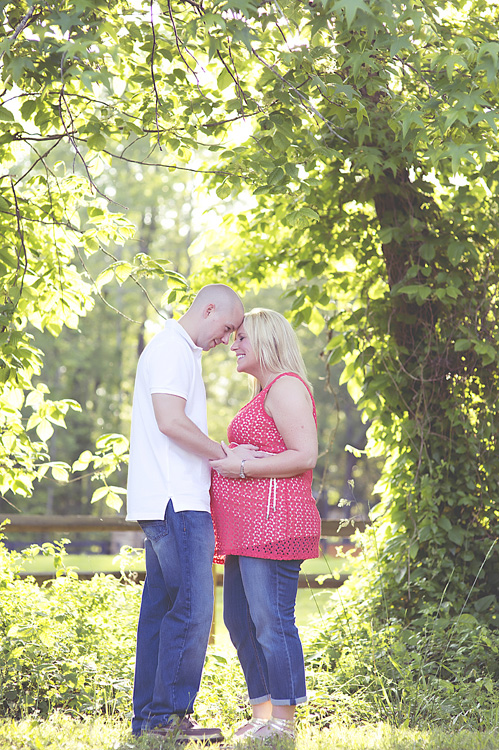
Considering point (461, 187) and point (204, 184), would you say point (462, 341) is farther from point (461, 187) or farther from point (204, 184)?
point (204, 184)

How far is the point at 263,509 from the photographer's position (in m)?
3.21

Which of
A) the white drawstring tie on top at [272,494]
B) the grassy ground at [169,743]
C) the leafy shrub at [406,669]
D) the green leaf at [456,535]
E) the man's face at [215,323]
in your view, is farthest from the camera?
the green leaf at [456,535]

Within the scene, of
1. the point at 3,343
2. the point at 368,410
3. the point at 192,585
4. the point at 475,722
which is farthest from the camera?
the point at 368,410

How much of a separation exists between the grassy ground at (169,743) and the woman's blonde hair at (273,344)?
5.11 ft

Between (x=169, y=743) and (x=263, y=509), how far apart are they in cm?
98

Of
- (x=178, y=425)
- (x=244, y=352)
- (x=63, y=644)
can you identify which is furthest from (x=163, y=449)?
(x=63, y=644)

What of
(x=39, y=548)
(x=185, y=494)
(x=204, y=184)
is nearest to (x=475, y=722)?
(x=185, y=494)

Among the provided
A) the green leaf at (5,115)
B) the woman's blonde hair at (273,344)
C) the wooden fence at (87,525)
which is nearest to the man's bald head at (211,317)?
the woman's blonde hair at (273,344)

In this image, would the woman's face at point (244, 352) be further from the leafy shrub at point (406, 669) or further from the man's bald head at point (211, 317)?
the leafy shrub at point (406, 669)

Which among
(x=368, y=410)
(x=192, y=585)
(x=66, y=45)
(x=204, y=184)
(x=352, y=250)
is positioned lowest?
(x=192, y=585)

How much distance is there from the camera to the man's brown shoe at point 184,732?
301 centimetres

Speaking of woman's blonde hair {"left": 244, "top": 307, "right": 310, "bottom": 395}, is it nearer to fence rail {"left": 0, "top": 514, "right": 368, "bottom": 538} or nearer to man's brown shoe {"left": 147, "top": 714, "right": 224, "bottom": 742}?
man's brown shoe {"left": 147, "top": 714, "right": 224, "bottom": 742}

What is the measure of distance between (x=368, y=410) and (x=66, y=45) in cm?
332

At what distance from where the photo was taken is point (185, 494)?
3.07m
